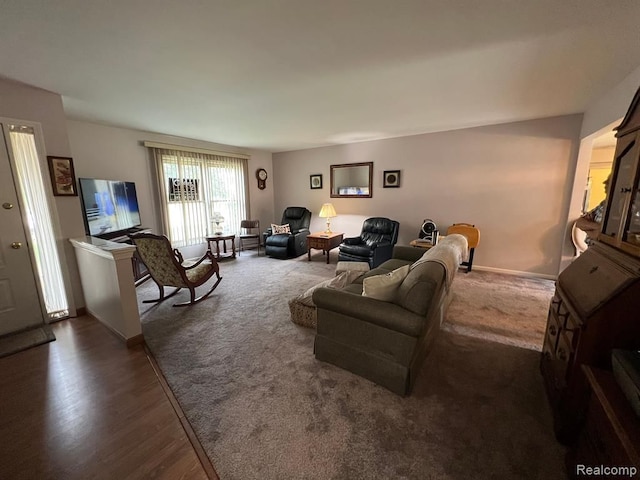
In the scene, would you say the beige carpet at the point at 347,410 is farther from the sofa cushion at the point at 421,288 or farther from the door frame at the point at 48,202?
the door frame at the point at 48,202

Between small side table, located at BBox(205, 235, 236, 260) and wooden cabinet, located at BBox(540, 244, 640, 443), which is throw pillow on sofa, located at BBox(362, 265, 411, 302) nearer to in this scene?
wooden cabinet, located at BBox(540, 244, 640, 443)

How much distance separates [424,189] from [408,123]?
1.35m

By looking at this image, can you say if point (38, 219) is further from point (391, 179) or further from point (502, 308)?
point (502, 308)

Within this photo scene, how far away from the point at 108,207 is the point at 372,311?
156 inches

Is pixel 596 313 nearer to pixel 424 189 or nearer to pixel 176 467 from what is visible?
pixel 176 467

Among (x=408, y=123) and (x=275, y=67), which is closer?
(x=275, y=67)

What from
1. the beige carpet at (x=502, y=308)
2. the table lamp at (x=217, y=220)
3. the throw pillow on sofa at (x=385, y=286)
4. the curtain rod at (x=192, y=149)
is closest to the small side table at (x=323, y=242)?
the table lamp at (x=217, y=220)

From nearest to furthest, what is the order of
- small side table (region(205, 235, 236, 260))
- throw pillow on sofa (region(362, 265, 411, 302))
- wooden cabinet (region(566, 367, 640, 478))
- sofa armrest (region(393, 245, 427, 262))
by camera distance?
wooden cabinet (region(566, 367, 640, 478)), throw pillow on sofa (region(362, 265, 411, 302)), sofa armrest (region(393, 245, 427, 262)), small side table (region(205, 235, 236, 260))

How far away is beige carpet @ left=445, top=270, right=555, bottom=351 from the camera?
2484 mm

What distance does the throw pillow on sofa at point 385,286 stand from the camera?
5.96ft

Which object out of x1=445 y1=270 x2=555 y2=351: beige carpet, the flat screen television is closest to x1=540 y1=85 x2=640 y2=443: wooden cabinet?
x1=445 y1=270 x2=555 y2=351: beige carpet

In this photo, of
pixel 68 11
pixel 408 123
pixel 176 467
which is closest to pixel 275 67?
pixel 68 11

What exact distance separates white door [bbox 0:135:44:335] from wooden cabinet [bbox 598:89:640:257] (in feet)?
15.4

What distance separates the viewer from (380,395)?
1.76 meters
